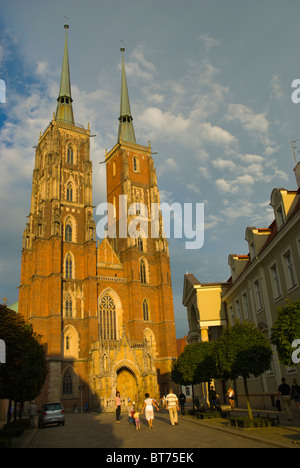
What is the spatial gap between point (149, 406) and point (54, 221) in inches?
1323

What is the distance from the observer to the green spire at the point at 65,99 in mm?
60375

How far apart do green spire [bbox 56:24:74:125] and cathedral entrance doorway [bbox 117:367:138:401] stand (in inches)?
1417

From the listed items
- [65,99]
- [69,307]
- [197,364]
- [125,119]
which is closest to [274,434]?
[197,364]

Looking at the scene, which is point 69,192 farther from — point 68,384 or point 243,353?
point 243,353

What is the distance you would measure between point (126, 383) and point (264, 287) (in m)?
25.6

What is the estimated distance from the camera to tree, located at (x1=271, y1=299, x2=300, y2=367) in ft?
39.1

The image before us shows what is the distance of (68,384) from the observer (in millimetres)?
43062

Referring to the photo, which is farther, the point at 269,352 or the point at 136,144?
the point at 136,144

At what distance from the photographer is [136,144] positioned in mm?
63844

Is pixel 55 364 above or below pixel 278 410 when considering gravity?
above

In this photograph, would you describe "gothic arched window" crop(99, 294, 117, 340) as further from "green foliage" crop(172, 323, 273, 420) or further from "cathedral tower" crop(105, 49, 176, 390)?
"green foliage" crop(172, 323, 273, 420)

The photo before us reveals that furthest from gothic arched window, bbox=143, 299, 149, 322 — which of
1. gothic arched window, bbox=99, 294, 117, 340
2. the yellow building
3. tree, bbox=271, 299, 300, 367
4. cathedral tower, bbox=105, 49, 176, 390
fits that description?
tree, bbox=271, 299, 300, 367
